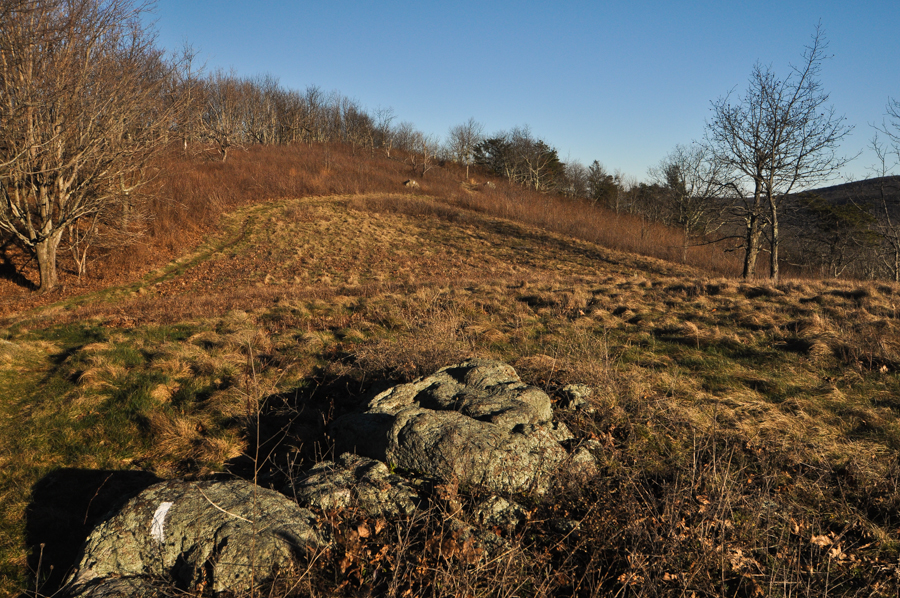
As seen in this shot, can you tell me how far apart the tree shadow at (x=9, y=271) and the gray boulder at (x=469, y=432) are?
16.3 m

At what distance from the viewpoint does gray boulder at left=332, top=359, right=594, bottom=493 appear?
351cm

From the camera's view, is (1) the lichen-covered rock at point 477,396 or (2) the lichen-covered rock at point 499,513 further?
(1) the lichen-covered rock at point 477,396

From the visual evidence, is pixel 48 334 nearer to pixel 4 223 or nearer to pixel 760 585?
pixel 4 223

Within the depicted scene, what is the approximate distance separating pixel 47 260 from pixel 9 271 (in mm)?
1801

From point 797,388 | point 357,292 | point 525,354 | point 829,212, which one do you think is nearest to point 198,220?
point 357,292

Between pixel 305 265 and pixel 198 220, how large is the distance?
7.59 meters

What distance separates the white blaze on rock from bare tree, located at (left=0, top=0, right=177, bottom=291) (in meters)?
12.3

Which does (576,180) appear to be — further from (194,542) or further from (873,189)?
(194,542)

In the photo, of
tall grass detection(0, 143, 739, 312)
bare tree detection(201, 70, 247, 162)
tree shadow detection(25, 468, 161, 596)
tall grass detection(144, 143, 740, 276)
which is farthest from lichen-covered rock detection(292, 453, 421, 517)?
bare tree detection(201, 70, 247, 162)

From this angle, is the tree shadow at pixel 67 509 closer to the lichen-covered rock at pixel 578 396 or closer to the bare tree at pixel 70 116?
the lichen-covered rock at pixel 578 396

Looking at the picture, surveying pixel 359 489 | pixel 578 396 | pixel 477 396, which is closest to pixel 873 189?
pixel 578 396

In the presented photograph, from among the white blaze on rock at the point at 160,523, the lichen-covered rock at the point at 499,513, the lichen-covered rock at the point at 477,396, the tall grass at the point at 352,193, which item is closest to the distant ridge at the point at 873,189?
the tall grass at the point at 352,193

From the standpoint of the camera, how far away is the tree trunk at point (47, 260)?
1448 cm

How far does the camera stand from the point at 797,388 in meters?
5.48
